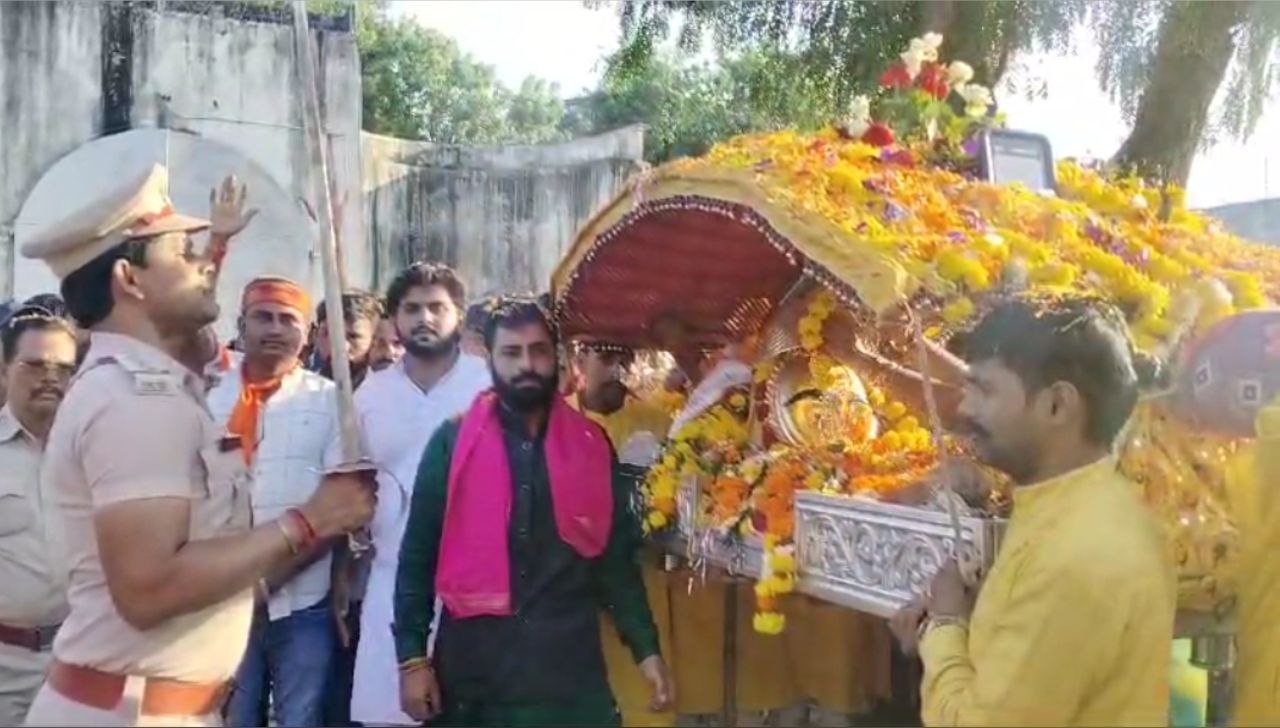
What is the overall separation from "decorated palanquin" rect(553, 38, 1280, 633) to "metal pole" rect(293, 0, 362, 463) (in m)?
1.12

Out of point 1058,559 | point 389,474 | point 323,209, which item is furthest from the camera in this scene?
point 389,474

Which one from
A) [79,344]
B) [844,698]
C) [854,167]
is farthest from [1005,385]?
[79,344]

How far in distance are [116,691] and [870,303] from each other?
1674mm

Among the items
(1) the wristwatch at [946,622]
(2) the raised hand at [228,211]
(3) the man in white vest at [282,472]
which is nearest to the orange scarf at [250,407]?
(3) the man in white vest at [282,472]

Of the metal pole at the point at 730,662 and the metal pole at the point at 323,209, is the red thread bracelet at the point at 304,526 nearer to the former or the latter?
the metal pole at the point at 323,209

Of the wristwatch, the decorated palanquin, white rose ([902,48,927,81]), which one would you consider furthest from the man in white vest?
the wristwatch

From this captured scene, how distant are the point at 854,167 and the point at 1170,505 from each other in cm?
116

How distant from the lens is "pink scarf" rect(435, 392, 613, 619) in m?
3.38

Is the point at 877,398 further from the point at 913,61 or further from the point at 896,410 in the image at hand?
the point at 913,61

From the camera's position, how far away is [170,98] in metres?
14.9

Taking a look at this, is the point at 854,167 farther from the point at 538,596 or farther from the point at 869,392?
the point at 538,596

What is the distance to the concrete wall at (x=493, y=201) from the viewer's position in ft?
53.4

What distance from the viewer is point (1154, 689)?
2.06 meters

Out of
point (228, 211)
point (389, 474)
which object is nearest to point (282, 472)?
point (389, 474)
